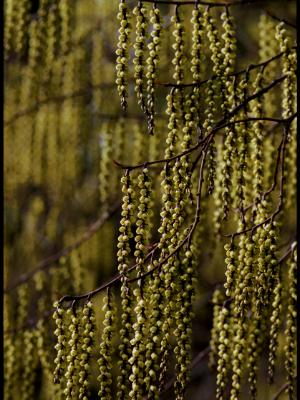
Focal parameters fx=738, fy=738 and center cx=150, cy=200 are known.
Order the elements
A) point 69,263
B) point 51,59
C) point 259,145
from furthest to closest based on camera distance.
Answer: point 69,263, point 51,59, point 259,145

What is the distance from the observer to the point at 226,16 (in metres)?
1.84

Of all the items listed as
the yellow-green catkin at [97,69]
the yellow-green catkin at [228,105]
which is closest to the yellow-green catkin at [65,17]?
the yellow-green catkin at [97,69]

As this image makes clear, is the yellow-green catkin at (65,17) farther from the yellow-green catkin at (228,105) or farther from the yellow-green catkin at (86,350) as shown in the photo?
the yellow-green catkin at (86,350)

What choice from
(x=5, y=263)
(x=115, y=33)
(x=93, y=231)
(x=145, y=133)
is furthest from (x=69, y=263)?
(x=115, y=33)

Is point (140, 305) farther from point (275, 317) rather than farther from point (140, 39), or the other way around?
point (140, 39)

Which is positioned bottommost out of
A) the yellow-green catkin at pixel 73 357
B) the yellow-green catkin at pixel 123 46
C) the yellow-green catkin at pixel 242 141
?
the yellow-green catkin at pixel 73 357

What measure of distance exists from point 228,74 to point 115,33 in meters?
1.90

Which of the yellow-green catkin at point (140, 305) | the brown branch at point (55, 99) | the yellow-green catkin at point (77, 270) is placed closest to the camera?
the yellow-green catkin at point (140, 305)

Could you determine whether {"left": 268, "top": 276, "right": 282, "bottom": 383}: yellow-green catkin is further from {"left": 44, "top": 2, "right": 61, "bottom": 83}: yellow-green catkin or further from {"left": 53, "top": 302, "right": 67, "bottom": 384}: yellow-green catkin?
{"left": 44, "top": 2, "right": 61, "bottom": 83}: yellow-green catkin

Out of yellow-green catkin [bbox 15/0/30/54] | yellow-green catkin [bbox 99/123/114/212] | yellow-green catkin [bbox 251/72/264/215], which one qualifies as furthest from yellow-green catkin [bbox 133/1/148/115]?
yellow-green catkin [bbox 99/123/114/212]

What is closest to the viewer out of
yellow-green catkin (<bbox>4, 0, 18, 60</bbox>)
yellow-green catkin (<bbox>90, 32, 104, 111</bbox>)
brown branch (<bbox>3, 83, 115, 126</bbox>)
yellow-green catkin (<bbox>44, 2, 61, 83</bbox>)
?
yellow-green catkin (<bbox>4, 0, 18, 60</bbox>)

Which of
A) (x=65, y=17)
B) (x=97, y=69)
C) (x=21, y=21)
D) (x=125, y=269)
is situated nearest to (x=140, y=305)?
(x=125, y=269)

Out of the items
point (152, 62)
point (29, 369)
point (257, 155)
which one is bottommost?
point (29, 369)

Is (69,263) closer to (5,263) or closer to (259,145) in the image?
(5,263)
